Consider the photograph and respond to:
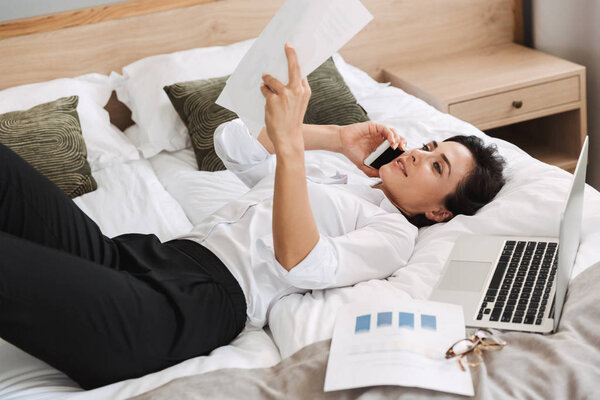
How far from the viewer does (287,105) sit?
44.2 inches

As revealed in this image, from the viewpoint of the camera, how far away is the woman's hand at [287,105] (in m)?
1.12

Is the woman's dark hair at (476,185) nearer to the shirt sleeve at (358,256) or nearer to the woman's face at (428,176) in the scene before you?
the woman's face at (428,176)

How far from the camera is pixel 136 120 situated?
247cm

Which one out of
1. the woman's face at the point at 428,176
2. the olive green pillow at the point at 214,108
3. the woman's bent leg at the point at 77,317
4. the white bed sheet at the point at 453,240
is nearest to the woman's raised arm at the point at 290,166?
the white bed sheet at the point at 453,240

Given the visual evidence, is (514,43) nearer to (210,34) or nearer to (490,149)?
(210,34)

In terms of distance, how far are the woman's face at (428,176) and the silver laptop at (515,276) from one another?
13cm

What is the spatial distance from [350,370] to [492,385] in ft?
0.70

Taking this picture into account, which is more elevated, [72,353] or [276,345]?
[72,353]

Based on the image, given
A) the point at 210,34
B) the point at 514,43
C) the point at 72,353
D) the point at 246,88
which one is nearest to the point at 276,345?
the point at 72,353

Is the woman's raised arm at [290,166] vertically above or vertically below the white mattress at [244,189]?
above

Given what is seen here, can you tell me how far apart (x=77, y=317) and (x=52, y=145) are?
1.17 metres

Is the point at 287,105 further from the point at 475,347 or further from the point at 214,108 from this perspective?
the point at 214,108

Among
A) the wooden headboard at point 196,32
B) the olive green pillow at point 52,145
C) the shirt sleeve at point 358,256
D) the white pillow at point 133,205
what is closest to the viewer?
the shirt sleeve at point 358,256

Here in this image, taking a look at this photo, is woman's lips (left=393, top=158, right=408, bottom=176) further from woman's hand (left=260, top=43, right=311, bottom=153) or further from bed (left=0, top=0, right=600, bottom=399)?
woman's hand (left=260, top=43, right=311, bottom=153)
